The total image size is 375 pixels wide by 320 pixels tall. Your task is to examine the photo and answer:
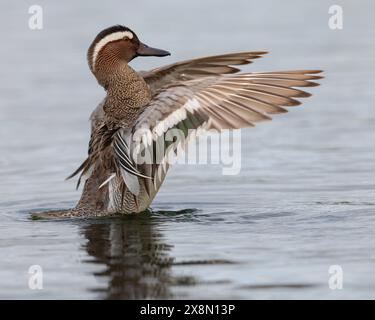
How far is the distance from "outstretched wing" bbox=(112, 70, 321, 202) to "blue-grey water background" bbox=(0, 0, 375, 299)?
2.23 ft

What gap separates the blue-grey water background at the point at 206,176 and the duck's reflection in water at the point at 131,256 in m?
0.01

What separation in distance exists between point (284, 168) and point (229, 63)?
5.37 ft

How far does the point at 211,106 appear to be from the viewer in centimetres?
780

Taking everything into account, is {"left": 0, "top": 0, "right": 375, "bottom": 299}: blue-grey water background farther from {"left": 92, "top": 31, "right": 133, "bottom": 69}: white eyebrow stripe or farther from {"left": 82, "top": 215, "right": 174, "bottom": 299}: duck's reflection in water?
{"left": 92, "top": 31, "right": 133, "bottom": 69}: white eyebrow stripe

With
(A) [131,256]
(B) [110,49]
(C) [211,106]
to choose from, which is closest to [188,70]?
(B) [110,49]

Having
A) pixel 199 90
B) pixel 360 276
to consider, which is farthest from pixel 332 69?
pixel 360 276

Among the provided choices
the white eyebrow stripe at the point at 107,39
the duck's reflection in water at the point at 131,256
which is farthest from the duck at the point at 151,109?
the duck's reflection in water at the point at 131,256

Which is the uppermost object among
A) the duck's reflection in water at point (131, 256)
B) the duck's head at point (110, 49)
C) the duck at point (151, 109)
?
the duck's head at point (110, 49)

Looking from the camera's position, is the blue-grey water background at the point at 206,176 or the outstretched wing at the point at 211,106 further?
the outstretched wing at the point at 211,106

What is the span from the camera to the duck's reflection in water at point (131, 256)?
626 centimetres

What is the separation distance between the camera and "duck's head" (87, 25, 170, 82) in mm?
8633

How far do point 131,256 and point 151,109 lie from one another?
1187 millimetres

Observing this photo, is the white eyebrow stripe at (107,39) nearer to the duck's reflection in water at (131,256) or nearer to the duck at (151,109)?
the duck at (151,109)

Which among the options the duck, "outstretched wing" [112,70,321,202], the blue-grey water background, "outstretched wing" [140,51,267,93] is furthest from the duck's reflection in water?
"outstretched wing" [140,51,267,93]
